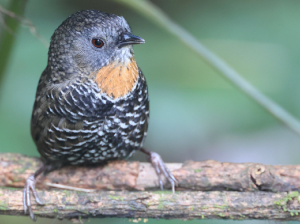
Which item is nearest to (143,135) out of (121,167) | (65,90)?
(121,167)

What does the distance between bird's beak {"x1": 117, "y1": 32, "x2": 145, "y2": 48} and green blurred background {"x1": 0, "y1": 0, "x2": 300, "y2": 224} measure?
1172 millimetres

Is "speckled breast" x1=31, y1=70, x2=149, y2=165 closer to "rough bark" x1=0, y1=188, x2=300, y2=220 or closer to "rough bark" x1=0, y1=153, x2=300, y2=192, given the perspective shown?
"rough bark" x1=0, y1=153, x2=300, y2=192

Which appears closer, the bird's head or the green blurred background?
the bird's head

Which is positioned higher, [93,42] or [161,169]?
[93,42]

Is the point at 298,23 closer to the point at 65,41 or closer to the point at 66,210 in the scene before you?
the point at 65,41

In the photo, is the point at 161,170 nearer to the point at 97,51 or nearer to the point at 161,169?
the point at 161,169

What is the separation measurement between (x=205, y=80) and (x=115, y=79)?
1495 millimetres

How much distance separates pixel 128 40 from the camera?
8.58 ft

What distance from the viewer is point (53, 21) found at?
13.4 feet

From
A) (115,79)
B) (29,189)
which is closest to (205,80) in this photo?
(115,79)

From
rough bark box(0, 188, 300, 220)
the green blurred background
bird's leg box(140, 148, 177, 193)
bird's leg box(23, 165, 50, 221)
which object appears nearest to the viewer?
rough bark box(0, 188, 300, 220)

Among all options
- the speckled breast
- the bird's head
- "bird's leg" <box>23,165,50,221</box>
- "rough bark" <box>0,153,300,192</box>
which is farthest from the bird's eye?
"bird's leg" <box>23,165,50,221</box>

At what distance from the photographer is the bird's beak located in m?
2.60

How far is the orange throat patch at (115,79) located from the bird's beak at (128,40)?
6.0 inches
